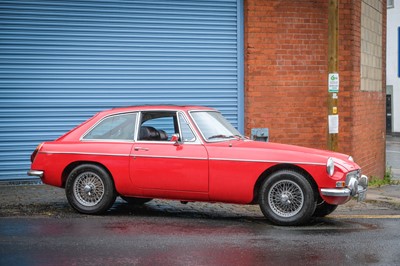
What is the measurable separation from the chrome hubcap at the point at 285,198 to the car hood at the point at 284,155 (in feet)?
0.98

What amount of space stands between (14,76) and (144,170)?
4906 mm

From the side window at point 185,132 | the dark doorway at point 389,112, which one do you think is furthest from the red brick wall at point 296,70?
the dark doorway at point 389,112

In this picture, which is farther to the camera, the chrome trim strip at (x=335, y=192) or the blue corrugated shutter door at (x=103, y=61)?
the blue corrugated shutter door at (x=103, y=61)

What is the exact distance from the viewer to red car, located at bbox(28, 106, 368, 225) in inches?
334

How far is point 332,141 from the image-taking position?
1177cm

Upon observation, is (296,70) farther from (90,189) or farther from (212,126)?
(90,189)

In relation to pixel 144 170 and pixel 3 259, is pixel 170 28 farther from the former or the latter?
pixel 3 259

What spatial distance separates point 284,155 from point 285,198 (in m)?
0.52

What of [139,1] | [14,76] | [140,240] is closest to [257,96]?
[139,1]

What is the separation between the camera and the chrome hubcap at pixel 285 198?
8484 millimetres

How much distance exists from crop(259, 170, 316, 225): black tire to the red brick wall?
5.39m

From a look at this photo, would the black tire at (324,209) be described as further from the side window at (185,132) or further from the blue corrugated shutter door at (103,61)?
the blue corrugated shutter door at (103,61)

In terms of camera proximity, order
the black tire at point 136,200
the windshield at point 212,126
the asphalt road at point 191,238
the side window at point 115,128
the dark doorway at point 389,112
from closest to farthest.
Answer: the asphalt road at point 191,238 < the windshield at point 212,126 < the side window at point 115,128 < the black tire at point 136,200 < the dark doorway at point 389,112

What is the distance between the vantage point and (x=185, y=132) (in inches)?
359
